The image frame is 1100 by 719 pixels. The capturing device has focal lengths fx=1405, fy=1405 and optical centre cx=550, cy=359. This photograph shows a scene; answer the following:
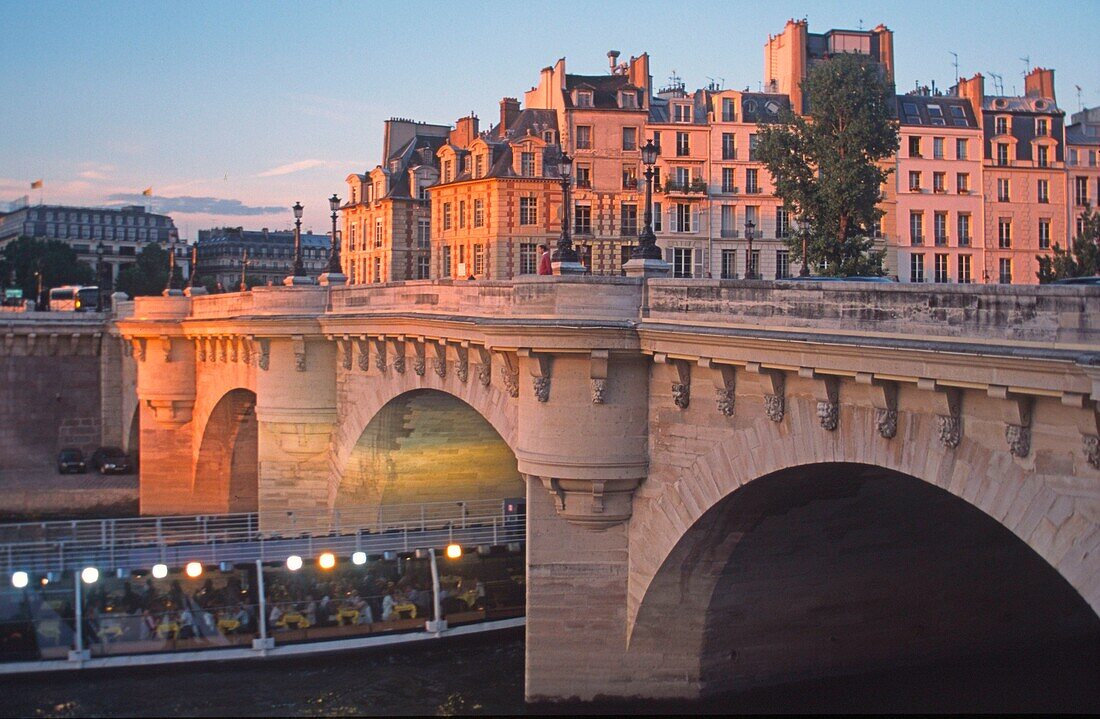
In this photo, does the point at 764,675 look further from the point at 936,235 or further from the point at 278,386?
the point at 936,235

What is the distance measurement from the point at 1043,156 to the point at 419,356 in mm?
43587

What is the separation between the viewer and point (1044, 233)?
2598 inches

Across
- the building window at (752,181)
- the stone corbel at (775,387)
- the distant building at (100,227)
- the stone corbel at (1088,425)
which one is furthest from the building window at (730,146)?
the distant building at (100,227)

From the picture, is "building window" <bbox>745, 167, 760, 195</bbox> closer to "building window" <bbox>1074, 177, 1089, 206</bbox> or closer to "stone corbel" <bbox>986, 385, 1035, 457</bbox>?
"building window" <bbox>1074, 177, 1089, 206</bbox>

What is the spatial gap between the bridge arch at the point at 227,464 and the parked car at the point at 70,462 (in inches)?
443

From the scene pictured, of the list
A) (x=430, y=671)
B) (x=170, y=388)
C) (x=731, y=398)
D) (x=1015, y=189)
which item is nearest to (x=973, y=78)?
(x=1015, y=189)

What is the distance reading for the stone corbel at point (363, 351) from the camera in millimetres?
36531

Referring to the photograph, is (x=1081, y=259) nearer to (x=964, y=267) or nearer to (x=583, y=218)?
(x=964, y=267)

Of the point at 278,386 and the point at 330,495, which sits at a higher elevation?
the point at 278,386

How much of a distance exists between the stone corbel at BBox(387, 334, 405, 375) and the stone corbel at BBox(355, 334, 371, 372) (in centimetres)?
184

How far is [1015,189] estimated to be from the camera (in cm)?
6569

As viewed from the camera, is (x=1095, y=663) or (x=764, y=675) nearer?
(x=764, y=675)

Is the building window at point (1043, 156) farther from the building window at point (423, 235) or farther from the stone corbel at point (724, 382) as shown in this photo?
the stone corbel at point (724, 382)

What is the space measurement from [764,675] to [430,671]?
8.55m
